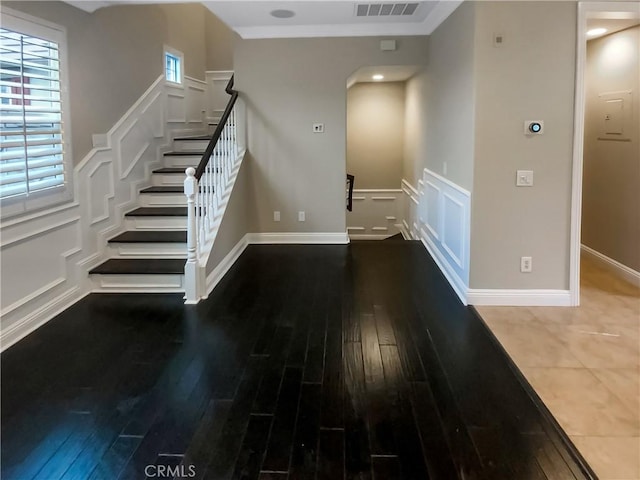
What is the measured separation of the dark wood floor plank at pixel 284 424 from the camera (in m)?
2.30

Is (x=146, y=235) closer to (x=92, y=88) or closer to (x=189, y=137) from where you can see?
(x=92, y=88)

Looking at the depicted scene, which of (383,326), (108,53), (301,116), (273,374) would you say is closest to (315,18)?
(301,116)

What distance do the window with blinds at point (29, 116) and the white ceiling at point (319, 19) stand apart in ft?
5.36

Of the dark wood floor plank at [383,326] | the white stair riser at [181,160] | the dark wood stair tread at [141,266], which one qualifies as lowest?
the dark wood floor plank at [383,326]

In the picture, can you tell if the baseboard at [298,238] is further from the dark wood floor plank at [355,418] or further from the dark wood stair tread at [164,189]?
the dark wood floor plank at [355,418]

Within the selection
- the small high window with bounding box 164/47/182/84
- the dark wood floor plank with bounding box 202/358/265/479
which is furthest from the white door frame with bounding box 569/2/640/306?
the small high window with bounding box 164/47/182/84

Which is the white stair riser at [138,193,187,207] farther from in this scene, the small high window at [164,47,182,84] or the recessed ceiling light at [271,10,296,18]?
the recessed ceiling light at [271,10,296,18]

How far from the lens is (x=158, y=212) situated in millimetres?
5406

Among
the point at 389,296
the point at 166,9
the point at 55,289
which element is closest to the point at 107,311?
the point at 55,289

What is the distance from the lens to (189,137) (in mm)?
6969

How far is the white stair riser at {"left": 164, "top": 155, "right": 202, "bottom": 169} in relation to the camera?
6.34 meters

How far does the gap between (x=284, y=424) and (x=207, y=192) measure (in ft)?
9.63

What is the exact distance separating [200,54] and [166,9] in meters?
1.22
